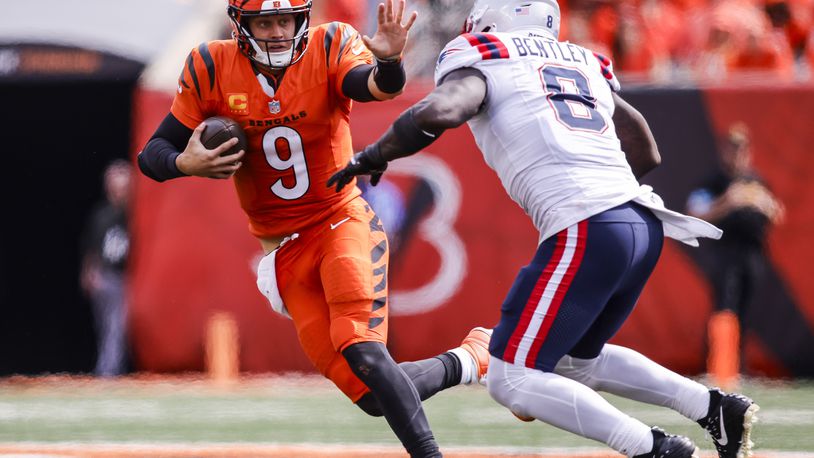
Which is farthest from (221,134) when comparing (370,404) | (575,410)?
(575,410)

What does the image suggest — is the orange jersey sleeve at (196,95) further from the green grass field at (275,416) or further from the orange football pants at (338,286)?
the green grass field at (275,416)

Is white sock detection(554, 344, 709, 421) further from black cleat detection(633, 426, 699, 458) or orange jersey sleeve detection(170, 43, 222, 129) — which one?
orange jersey sleeve detection(170, 43, 222, 129)

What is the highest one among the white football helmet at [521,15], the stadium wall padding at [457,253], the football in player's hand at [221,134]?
the white football helmet at [521,15]

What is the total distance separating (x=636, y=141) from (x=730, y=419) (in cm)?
105

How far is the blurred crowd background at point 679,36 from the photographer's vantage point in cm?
950

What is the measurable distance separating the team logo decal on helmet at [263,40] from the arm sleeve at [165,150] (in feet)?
A: 1.26

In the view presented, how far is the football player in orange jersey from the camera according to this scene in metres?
4.42

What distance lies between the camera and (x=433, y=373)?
4570mm

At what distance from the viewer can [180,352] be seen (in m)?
9.38

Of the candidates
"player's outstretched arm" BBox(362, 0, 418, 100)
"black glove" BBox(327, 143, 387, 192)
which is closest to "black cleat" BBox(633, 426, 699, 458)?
"black glove" BBox(327, 143, 387, 192)

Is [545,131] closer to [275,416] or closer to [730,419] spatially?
[730,419]

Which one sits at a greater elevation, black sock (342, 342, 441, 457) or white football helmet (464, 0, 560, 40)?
white football helmet (464, 0, 560, 40)

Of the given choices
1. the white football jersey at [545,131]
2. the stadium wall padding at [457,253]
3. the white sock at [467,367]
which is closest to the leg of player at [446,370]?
the white sock at [467,367]

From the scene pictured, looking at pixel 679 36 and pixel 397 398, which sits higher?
pixel 679 36
